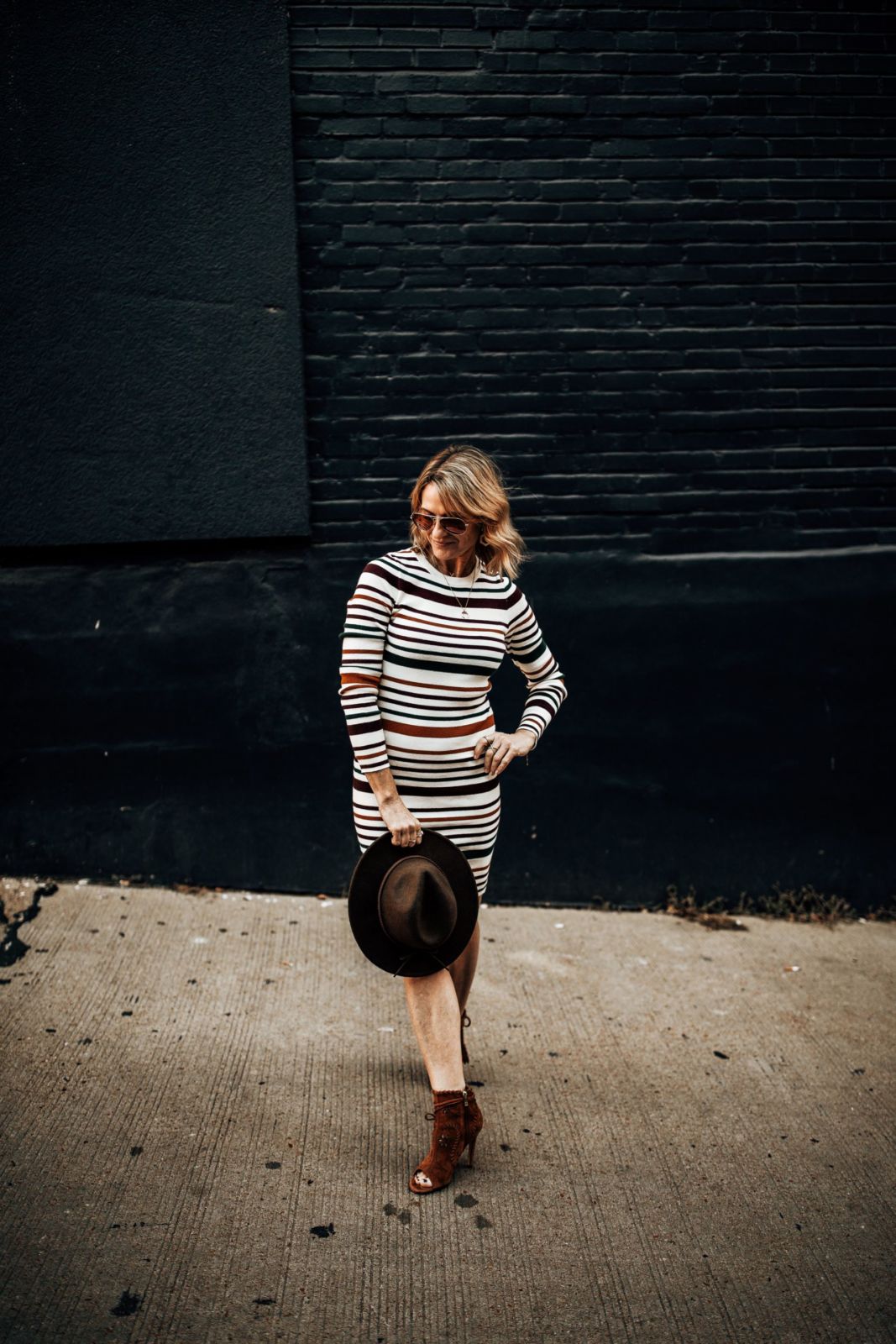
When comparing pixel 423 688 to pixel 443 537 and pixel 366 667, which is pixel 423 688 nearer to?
pixel 366 667

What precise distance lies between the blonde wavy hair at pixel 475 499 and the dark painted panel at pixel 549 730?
1.69 metres

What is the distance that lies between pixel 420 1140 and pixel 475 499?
1.88 metres

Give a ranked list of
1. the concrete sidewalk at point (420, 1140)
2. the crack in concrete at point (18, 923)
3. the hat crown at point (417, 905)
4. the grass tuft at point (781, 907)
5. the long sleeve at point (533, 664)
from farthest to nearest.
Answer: the grass tuft at point (781, 907)
the crack in concrete at point (18, 923)
the long sleeve at point (533, 664)
the hat crown at point (417, 905)
the concrete sidewalk at point (420, 1140)

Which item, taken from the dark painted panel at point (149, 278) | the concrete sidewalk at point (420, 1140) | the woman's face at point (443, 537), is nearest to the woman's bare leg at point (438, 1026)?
the concrete sidewalk at point (420, 1140)

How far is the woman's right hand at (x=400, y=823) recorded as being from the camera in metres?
2.96

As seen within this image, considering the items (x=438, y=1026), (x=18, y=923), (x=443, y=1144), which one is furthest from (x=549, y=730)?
(x=18, y=923)

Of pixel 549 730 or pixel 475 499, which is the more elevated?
pixel 475 499

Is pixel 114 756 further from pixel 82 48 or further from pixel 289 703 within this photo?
pixel 82 48

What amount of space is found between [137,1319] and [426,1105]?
3.67 feet

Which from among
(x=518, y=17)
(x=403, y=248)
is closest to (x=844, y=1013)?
(x=403, y=248)

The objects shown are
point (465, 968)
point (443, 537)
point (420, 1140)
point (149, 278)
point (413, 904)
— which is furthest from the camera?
point (149, 278)

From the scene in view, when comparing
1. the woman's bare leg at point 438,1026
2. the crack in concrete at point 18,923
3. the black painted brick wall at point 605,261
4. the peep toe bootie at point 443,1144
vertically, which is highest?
the black painted brick wall at point 605,261

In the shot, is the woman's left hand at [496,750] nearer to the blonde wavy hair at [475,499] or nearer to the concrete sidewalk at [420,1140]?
the blonde wavy hair at [475,499]

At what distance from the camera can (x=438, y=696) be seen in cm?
304
